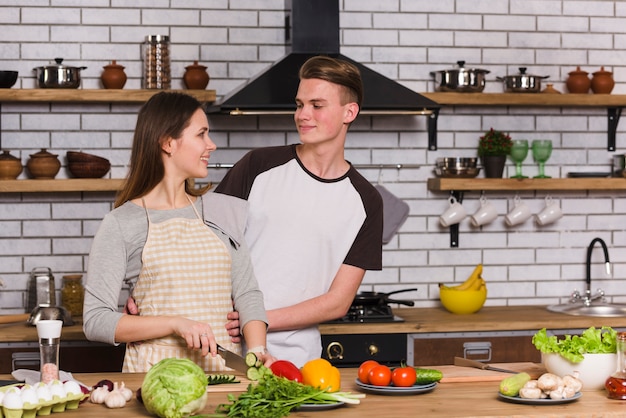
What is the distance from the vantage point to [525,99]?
17.0 feet

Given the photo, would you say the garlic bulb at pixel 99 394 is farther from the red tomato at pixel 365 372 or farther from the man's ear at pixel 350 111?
the man's ear at pixel 350 111

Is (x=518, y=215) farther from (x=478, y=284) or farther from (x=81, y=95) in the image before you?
(x=81, y=95)

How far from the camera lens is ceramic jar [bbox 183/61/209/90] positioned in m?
4.96

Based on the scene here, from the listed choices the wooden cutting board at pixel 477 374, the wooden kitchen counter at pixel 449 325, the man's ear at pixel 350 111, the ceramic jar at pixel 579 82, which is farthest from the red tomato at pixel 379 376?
the ceramic jar at pixel 579 82

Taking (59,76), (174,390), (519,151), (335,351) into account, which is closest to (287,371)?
(174,390)

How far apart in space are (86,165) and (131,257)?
205 centimetres

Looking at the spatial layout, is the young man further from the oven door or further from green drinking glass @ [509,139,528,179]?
green drinking glass @ [509,139,528,179]

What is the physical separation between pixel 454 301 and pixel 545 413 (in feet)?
8.65

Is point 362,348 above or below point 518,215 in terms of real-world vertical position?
below

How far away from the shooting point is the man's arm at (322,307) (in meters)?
3.42

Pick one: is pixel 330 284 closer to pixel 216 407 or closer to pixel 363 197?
pixel 363 197

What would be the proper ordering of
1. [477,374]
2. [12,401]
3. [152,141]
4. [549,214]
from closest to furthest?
[12,401] < [477,374] < [152,141] < [549,214]

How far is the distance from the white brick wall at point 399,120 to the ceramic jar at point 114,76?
0.20 meters

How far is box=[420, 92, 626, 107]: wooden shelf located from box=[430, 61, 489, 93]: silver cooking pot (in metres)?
0.04
